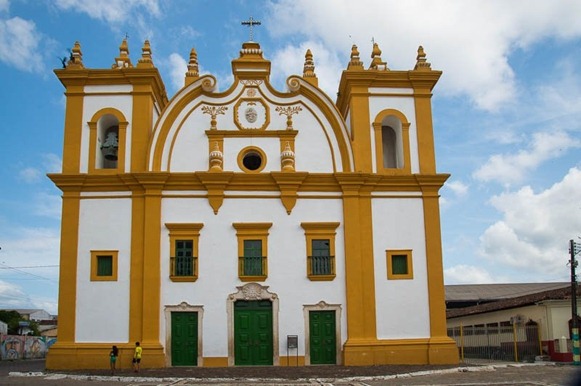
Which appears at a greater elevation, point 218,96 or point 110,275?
point 218,96

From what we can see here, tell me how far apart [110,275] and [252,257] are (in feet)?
16.5

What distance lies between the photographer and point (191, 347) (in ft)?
73.4

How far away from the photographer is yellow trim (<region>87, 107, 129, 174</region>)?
2359 centimetres

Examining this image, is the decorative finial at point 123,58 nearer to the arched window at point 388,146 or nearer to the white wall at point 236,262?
the white wall at point 236,262

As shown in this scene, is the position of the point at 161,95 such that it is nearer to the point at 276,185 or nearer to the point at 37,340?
the point at 276,185

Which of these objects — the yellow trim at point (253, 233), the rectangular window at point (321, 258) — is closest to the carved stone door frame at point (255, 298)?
the yellow trim at point (253, 233)

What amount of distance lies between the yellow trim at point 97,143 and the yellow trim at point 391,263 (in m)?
10.2

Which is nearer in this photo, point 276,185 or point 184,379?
point 184,379

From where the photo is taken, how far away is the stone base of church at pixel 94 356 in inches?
855

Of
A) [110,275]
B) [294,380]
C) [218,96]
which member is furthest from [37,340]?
[294,380]

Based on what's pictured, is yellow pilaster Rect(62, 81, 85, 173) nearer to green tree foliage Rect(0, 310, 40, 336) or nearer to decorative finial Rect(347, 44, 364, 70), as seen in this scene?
decorative finial Rect(347, 44, 364, 70)

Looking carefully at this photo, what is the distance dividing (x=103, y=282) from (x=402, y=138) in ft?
39.9

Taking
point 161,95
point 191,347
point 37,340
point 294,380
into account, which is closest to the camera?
point 294,380

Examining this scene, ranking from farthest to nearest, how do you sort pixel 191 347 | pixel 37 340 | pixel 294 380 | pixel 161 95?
pixel 37 340
pixel 161 95
pixel 191 347
pixel 294 380
